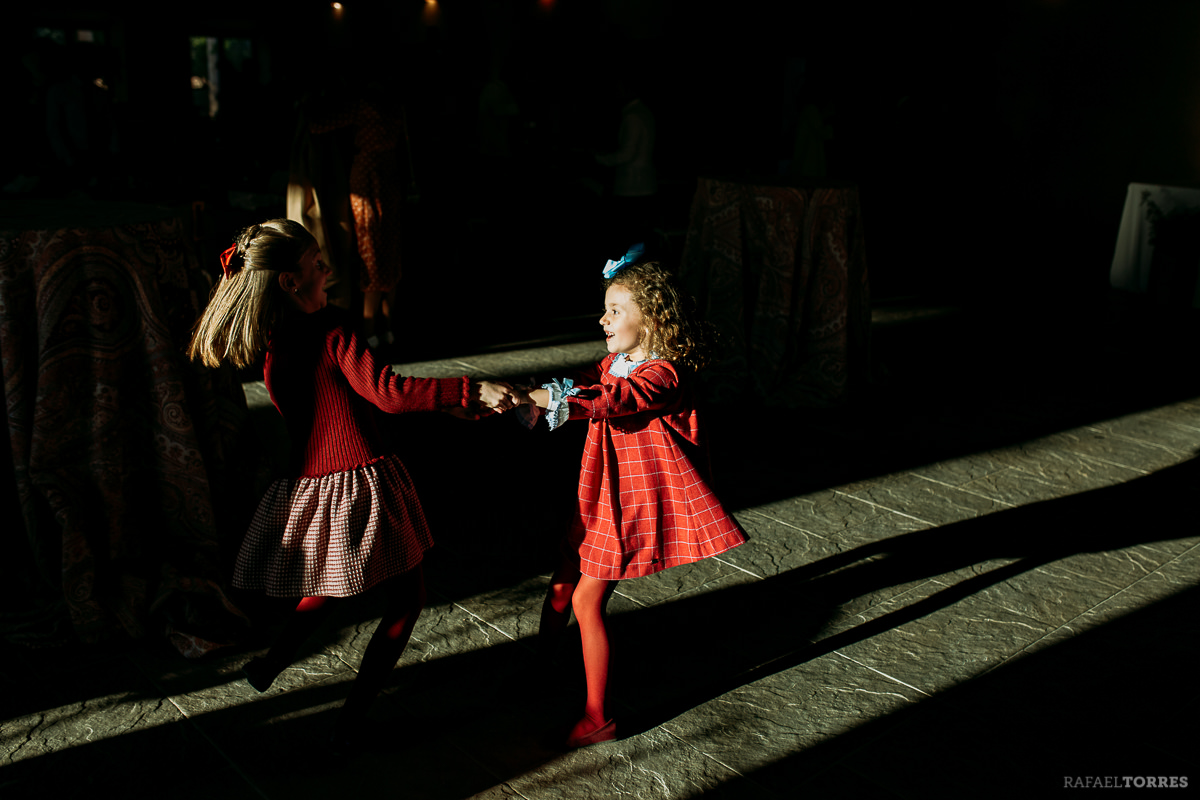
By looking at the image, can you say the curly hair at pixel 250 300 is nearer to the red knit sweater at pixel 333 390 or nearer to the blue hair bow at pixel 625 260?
the red knit sweater at pixel 333 390

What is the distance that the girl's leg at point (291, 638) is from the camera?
2051mm

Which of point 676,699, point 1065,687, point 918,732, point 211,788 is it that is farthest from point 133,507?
point 1065,687

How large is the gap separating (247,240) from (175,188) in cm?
895

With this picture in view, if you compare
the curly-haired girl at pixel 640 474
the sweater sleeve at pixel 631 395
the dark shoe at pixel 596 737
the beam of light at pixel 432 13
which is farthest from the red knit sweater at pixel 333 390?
the beam of light at pixel 432 13

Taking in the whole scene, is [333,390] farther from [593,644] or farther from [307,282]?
[593,644]

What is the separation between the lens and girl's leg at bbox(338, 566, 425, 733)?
2.05m

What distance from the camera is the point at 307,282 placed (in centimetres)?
198

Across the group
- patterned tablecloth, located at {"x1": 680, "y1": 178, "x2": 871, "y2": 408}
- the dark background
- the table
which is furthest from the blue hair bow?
the table

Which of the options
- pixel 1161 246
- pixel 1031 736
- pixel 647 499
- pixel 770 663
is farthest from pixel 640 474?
pixel 1161 246

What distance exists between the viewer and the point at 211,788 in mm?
1964

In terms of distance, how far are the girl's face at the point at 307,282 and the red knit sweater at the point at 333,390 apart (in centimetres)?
3

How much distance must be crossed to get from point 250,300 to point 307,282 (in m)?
0.12

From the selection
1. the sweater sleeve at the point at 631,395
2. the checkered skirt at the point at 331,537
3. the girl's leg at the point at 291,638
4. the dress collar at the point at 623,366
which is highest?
the dress collar at the point at 623,366

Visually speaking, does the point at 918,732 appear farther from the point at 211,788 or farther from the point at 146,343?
the point at 146,343
